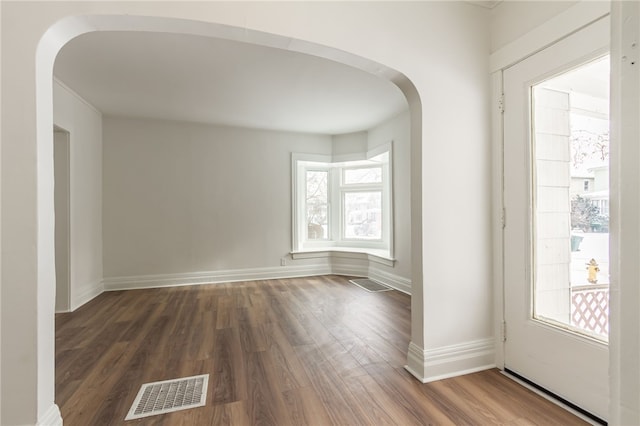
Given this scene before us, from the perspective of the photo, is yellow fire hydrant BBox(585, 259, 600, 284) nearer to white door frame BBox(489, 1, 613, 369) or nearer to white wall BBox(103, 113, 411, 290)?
white door frame BBox(489, 1, 613, 369)

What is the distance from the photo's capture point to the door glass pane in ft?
5.25

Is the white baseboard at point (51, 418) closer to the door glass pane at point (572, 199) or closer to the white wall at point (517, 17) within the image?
the door glass pane at point (572, 199)

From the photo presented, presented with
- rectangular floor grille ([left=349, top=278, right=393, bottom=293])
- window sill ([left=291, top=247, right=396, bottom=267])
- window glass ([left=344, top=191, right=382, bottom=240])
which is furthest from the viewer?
window glass ([left=344, top=191, right=382, bottom=240])

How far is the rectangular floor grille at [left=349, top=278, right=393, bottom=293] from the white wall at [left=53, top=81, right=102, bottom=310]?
3449 millimetres

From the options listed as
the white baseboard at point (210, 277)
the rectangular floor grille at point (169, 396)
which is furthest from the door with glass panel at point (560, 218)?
the white baseboard at point (210, 277)

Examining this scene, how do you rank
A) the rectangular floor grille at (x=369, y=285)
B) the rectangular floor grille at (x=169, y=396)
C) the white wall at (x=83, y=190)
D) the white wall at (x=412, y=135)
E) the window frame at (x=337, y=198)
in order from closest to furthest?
the white wall at (x=412, y=135), the rectangular floor grille at (x=169, y=396), the white wall at (x=83, y=190), the rectangular floor grille at (x=369, y=285), the window frame at (x=337, y=198)

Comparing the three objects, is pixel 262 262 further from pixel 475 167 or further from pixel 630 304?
pixel 630 304

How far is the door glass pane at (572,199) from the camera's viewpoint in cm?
160

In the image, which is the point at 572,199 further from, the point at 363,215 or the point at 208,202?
the point at 208,202

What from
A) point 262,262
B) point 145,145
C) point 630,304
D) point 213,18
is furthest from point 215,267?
point 630,304

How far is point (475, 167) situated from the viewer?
6.83 feet

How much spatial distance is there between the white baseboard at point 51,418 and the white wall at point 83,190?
8.08 ft

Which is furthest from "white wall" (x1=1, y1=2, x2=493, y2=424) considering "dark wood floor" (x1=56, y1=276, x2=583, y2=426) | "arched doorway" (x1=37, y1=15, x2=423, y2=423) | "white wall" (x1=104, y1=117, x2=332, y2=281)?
"white wall" (x1=104, y1=117, x2=332, y2=281)

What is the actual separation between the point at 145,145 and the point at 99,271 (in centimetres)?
182
